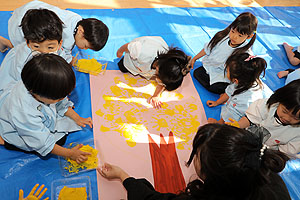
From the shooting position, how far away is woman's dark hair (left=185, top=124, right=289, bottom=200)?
85 cm

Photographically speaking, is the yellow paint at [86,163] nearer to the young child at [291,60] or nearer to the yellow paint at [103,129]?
the yellow paint at [103,129]

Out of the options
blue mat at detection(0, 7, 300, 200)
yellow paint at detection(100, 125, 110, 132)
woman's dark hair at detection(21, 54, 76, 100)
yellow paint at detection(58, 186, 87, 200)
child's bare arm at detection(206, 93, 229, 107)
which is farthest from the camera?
child's bare arm at detection(206, 93, 229, 107)

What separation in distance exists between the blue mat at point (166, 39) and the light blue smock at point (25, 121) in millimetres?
135

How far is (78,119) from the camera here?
1.49 m

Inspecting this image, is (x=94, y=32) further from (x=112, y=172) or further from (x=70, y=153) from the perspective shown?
(x=112, y=172)

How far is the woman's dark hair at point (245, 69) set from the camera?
1.47 metres

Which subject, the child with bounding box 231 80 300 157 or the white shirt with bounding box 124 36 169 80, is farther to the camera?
the white shirt with bounding box 124 36 169 80

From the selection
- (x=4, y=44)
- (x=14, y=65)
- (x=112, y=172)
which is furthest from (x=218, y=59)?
(x=4, y=44)

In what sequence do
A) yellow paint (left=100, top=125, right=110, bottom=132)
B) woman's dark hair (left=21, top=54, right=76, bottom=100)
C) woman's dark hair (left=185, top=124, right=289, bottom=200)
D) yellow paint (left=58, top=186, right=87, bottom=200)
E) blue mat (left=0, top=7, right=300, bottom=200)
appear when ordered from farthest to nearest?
yellow paint (left=100, top=125, right=110, bottom=132)
blue mat (left=0, top=7, right=300, bottom=200)
yellow paint (left=58, top=186, right=87, bottom=200)
woman's dark hair (left=21, top=54, right=76, bottom=100)
woman's dark hair (left=185, top=124, right=289, bottom=200)

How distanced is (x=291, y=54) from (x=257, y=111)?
123 centimetres

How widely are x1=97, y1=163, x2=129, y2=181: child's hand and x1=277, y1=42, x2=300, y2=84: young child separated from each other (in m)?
1.59

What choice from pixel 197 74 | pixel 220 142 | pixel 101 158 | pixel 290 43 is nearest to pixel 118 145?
pixel 101 158

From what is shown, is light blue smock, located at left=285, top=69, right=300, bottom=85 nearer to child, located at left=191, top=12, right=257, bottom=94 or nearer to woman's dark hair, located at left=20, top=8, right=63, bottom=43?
child, located at left=191, top=12, right=257, bottom=94

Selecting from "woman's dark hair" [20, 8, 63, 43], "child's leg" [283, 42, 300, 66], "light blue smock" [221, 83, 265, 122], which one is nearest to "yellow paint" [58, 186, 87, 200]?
"woman's dark hair" [20, 8, 63, 43]
